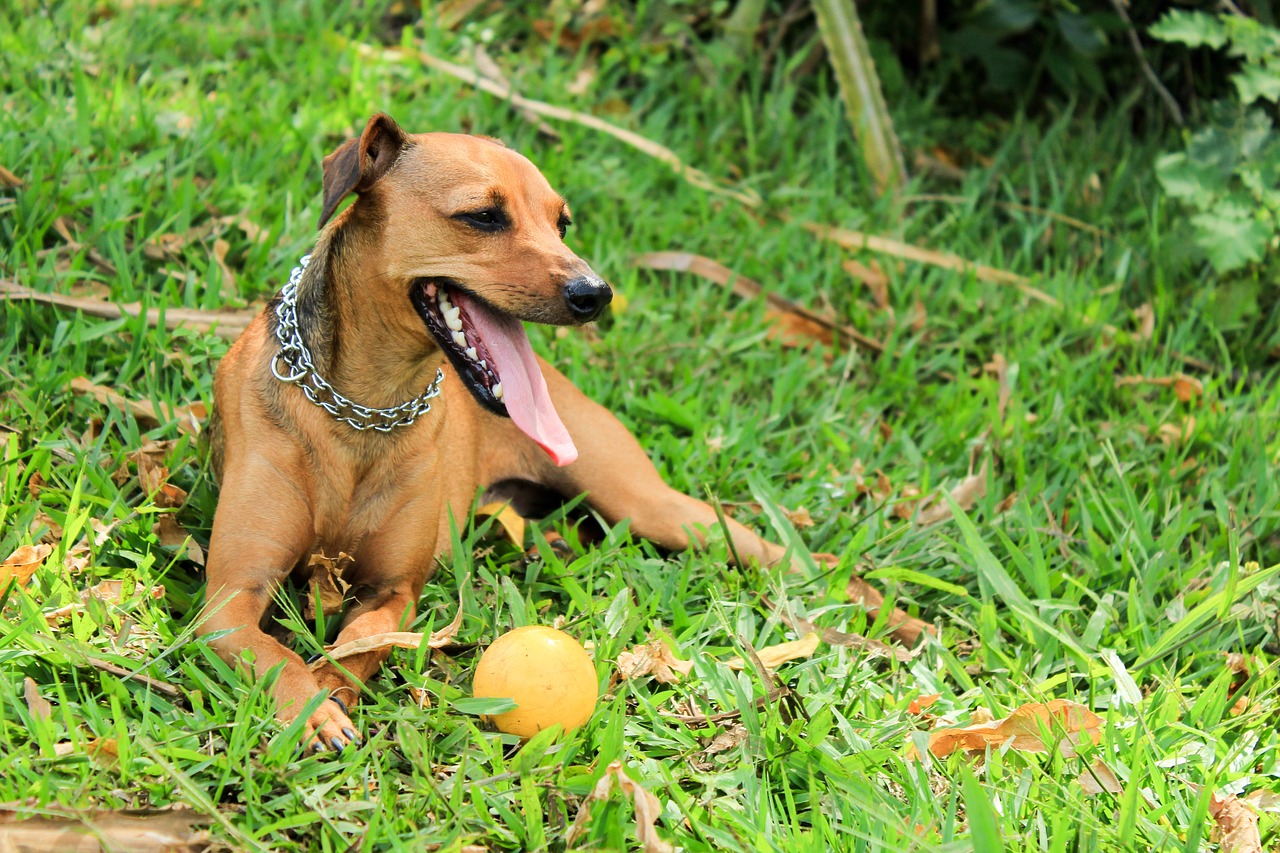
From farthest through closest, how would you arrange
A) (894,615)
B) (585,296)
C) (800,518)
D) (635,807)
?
(800,518)
(894,615)
(585,296)
(635,807)

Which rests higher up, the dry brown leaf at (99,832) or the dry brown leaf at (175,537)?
the dry brown leaf at (99,832)

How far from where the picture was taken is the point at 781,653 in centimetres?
346

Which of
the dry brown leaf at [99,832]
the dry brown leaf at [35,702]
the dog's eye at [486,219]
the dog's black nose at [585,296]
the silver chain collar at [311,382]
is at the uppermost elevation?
the dog's eye at [486,219]

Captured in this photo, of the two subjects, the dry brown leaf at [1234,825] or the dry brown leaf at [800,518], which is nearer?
the dry brown leaf at [1234,825]

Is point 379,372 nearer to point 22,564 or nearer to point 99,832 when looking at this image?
point 22,564

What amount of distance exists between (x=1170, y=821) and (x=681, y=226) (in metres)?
3.49

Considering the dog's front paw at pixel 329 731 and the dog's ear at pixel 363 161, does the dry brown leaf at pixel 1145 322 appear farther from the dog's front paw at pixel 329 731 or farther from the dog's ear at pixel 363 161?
the dog's front paw at pixel 329 731

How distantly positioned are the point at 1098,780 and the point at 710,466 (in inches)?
73.5

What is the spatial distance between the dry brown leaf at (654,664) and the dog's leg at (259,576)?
756mm

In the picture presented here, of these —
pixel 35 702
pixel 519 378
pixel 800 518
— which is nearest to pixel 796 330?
pixel 800 518

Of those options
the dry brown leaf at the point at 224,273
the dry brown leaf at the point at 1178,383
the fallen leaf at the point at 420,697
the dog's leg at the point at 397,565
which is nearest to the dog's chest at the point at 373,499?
the dog's leg at the point at 397,565

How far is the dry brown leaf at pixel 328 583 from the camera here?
336cm

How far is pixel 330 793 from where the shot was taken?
2.75 meters

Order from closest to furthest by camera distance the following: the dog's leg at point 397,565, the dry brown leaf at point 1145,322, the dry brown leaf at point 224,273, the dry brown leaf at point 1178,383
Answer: the dog's leg at point 397,565
the dry brown leaf at point 224,273
the dry brown leaf at point 1178,383
the dry brown leaf at point 1145,322
